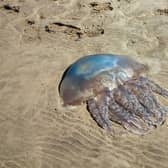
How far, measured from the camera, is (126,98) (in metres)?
3.96

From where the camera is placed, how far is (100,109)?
12.9 ft

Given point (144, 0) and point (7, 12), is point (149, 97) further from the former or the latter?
point (7, 12)

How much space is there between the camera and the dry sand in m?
3.50

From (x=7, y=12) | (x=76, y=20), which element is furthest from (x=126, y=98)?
(x=7, y=12)

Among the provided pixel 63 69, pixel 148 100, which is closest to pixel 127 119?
pixel 148 100

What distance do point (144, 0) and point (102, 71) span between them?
7.66 ft

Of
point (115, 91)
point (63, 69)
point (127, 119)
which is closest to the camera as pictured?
point (127, 119)

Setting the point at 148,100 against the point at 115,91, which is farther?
the point at 115,91

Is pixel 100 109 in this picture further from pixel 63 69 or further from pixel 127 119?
pixel 63 69

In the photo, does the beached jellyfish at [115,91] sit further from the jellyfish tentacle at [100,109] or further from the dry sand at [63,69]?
the dry sand at [63,69]

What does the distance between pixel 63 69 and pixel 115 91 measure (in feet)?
3.00

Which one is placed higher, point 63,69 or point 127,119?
point 63,69

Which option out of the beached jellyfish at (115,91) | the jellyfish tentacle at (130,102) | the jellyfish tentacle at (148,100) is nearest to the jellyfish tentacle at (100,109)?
the beached jellyfish at (115,91)

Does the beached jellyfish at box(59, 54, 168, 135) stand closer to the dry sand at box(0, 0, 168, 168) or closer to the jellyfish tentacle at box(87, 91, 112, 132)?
the jellyfish tentacle at box(87, 91, 112, 132)
